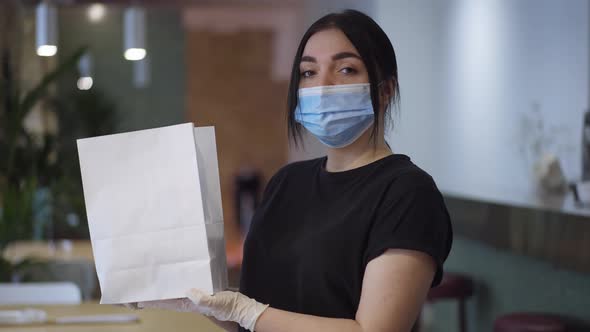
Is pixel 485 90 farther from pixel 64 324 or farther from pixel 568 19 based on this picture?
pixel 64 324

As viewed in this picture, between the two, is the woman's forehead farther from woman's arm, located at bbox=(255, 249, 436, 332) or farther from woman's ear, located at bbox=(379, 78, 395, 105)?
woman's arm, located at bbox=(255, 249, 436, 332)

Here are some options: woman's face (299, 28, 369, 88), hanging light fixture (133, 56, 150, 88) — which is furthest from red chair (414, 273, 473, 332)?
hanging light fixture (133, 56, 150, 88)

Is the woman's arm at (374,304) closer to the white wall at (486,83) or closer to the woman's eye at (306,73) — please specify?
the woman's eye at (306,73)

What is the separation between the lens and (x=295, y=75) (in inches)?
65.6

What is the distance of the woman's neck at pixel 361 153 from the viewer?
1.64 metres

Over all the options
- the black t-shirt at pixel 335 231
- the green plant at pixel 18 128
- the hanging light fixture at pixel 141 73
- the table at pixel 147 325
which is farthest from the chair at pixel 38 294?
the hanging light fixture at pixel 141 73

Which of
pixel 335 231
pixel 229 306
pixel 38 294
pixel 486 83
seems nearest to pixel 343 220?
pixel 335 231

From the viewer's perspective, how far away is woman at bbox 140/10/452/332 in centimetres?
145

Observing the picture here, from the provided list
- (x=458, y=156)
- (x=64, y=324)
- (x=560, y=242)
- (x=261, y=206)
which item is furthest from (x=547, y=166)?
(x=261, y=206)

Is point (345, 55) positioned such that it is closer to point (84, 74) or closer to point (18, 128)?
point (18, 128)

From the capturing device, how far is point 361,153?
165 cm

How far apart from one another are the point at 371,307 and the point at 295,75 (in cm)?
50

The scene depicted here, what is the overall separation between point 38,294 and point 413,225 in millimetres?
2671

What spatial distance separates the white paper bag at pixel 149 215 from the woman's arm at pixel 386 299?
18cm
